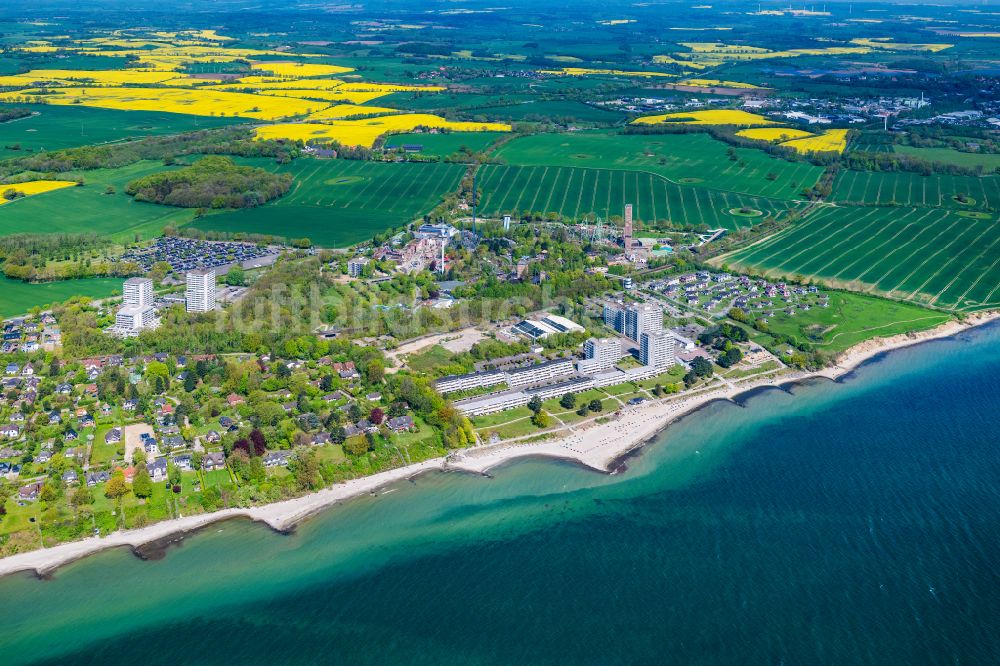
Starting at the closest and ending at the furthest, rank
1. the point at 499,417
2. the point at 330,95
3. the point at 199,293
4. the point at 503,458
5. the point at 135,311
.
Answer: the point at 503,458
the point at 499,417
the point at 135,311
the point at 199,293
the point at 330,95

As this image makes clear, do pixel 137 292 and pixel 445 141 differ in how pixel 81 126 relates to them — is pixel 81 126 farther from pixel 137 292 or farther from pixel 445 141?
pixel 137 292

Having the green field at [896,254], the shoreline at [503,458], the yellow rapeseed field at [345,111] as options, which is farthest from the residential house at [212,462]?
the yellow rapeseed field at [345,111]

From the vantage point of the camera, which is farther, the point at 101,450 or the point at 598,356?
the point at 598,356

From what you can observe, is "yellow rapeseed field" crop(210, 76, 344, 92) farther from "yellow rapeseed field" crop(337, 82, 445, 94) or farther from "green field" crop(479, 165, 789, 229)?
"green field" crop(479, 165, 789, 229)

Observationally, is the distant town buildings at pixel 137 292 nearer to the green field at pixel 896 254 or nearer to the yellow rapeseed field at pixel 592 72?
the green field at pixel 896 254

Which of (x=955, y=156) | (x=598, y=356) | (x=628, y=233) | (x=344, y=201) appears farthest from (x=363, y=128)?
(x=598, y=356)
